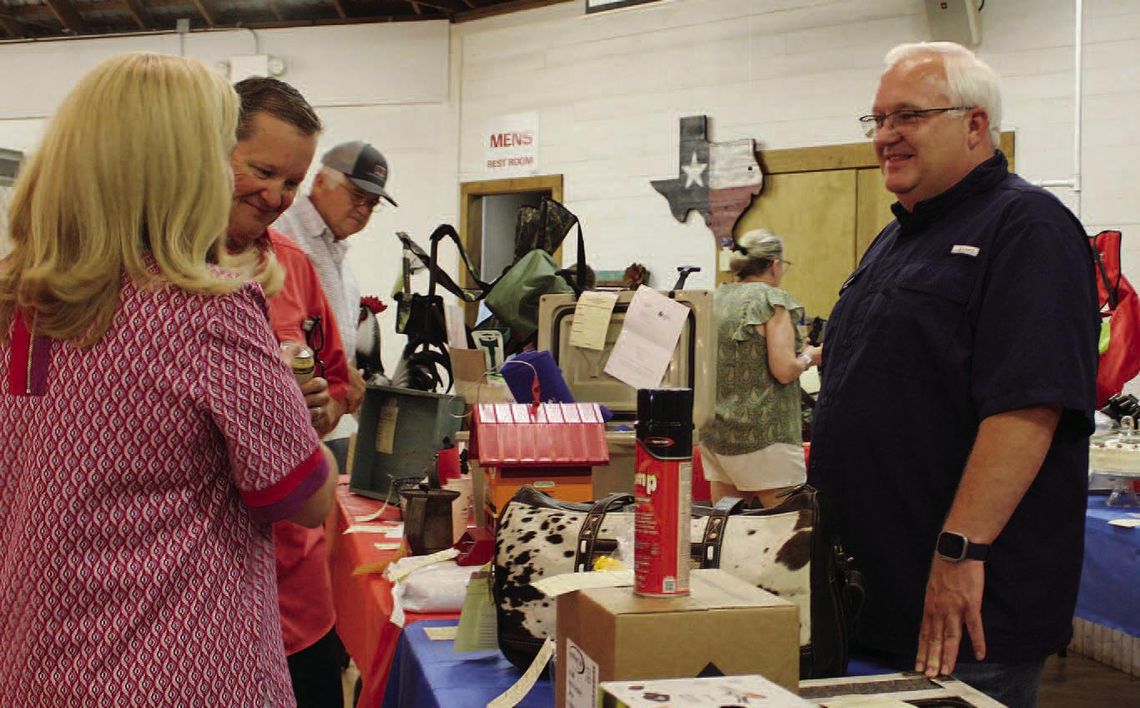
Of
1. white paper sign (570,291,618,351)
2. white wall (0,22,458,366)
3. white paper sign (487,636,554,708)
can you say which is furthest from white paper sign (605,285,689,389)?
white wall (0,22,458,366)

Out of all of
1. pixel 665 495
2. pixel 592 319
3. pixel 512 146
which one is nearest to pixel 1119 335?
pixel 592 319

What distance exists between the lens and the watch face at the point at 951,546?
1.54 metres

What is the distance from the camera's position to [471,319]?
8.19m

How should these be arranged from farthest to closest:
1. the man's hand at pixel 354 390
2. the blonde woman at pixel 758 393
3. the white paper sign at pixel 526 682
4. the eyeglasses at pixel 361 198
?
the blonde woman at pixel 758 393, the eyeglasses at pixel 361 198, the man's hand at pixel 354 390, the white paper sign at pixel 526 682

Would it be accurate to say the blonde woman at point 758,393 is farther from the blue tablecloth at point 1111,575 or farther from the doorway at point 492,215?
the doorway at point 492,215

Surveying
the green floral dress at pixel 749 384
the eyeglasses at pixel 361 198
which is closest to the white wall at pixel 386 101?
the green floral dress at pixel 749 384

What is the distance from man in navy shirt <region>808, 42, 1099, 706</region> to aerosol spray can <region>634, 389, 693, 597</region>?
55cm

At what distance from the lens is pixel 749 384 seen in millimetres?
4078

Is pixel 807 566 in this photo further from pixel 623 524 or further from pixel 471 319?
pixel 471 319

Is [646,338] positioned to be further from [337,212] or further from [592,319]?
[337,212]

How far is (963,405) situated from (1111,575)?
63.9 inches

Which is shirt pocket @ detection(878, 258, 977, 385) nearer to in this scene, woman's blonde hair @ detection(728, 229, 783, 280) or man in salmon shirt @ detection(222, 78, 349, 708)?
man in salmon shirt @ detection(222, 78, 349, 708)

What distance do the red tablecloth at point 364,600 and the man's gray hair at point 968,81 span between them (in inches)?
46.3

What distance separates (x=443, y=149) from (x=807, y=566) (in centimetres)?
736
